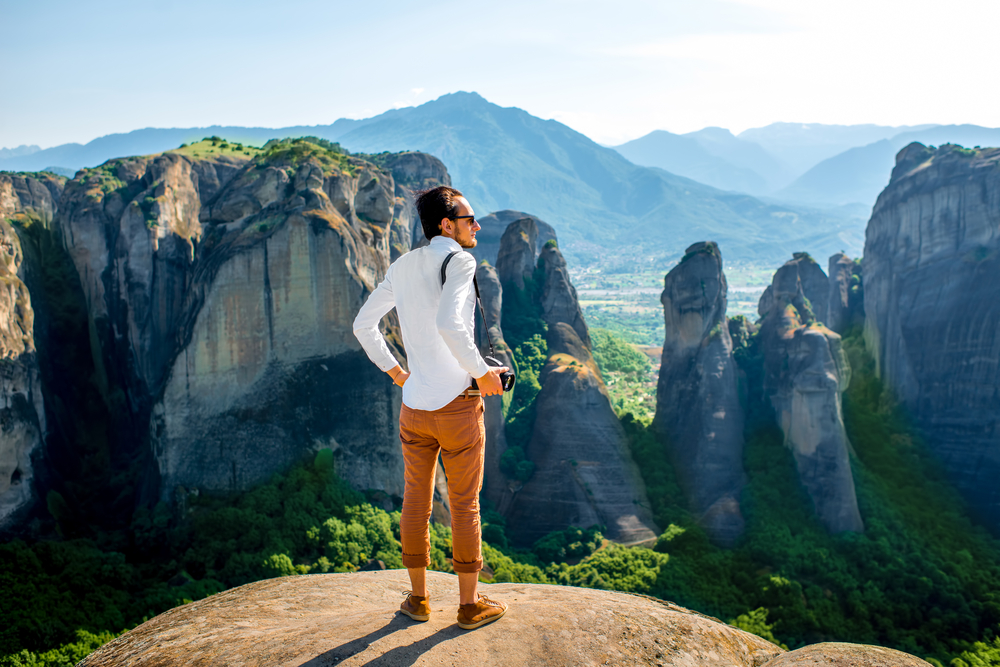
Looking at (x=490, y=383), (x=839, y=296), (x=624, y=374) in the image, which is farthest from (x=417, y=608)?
(x=624, y=374)

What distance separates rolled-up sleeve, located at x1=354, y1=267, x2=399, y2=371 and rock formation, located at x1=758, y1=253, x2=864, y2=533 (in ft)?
70.6

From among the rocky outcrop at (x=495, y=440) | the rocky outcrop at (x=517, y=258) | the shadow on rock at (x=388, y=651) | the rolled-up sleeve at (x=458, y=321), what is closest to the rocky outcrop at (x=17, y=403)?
the rocky outcrop at (x=495, y=440)

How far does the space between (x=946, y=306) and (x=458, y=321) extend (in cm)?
3130

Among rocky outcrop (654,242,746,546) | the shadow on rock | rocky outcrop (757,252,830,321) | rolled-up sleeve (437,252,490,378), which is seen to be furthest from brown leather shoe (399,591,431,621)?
rocky outcrop (757,252,830,321)

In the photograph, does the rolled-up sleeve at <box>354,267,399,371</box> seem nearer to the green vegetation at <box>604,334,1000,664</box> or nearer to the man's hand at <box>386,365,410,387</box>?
the man's hand at <box>386,365,410,387</box>

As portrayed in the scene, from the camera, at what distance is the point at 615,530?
22.4 meters

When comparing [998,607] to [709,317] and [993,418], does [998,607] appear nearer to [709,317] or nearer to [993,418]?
[993,418]

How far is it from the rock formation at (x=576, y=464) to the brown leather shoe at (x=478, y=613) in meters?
18.8

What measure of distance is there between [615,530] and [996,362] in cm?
1741

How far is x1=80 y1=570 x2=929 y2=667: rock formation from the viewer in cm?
412

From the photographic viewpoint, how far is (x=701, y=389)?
25.7 metres

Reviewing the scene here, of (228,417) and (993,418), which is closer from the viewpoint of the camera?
(228,417)

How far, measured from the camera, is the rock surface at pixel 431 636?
13.5ft

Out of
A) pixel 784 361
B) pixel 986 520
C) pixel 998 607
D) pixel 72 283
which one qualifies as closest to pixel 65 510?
pixel 72 283
